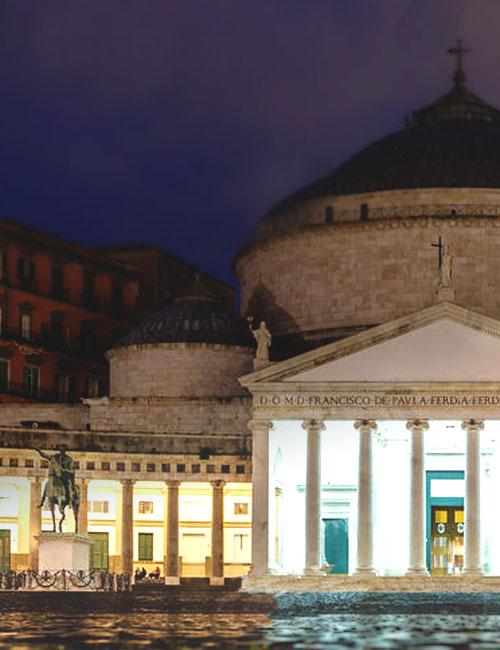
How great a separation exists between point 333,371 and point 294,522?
8634 millimetres

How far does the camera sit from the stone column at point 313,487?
61.9m

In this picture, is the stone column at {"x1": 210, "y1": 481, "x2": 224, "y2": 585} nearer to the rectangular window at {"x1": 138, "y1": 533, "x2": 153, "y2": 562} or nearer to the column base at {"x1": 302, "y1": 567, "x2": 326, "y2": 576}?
the rectangular window at {"x1": 138, "y1": 533, "x2": 153, "y2": 562}

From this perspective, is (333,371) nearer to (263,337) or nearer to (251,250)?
(263,337)

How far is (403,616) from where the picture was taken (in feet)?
153

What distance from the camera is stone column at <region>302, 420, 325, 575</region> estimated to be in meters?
61.9

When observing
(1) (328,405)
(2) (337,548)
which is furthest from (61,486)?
(2) (337,548)

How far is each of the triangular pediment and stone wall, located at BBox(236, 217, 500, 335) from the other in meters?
13.2

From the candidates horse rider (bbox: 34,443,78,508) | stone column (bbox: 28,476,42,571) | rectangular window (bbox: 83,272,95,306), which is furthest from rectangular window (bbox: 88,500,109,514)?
rectangular window (bbox: 83,272,95,306)

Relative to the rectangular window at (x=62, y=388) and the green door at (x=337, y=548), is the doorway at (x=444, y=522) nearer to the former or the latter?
the green door at (x=337, y=548)

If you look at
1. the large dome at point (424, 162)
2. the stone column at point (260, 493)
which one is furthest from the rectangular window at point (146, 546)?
the large dome at point (424, 162)

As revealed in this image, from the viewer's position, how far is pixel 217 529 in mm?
72938

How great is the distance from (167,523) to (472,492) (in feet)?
53.4

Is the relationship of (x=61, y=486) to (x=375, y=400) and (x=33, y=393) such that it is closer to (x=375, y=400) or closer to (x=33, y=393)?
(x=375, y=400)

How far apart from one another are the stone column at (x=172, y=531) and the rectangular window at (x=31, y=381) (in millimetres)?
22125
